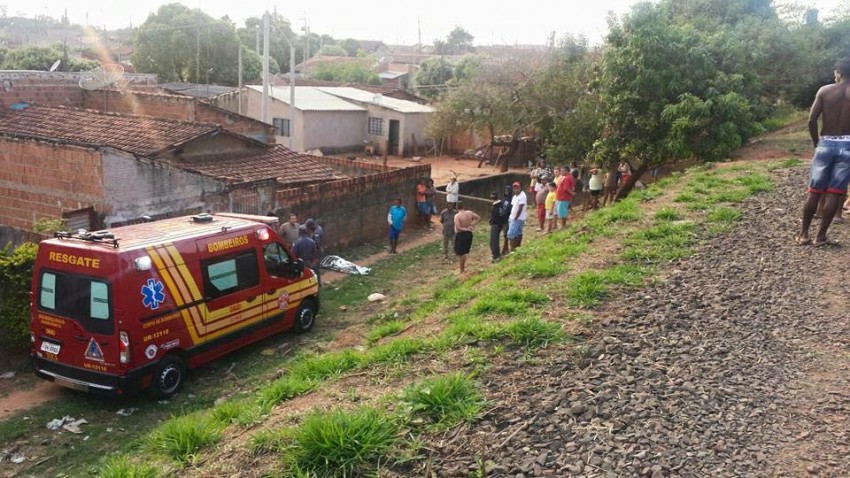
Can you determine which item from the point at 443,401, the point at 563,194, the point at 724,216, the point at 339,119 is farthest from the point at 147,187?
the point at 339,119

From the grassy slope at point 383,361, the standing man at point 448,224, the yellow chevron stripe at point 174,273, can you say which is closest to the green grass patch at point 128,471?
the grassy slope at point 383,361

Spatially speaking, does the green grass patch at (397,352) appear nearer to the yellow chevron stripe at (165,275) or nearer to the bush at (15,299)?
the yellow chevron stripe at (165,275)

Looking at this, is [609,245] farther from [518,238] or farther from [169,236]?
[169,236]

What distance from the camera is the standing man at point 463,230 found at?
1384 cm

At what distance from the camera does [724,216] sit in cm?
1071

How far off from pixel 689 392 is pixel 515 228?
9120 millimetres

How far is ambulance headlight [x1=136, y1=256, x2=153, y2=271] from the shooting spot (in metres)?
8.36

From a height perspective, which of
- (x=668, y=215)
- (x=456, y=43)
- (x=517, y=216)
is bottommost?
(x=517, y=216)

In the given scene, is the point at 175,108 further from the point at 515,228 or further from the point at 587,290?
the point at 587,290

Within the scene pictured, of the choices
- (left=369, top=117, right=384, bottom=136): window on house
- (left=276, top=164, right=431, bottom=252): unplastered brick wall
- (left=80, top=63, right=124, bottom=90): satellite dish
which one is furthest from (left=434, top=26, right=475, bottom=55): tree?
(left=276, top=164, right=431, bottom=252): unplastered brick wall

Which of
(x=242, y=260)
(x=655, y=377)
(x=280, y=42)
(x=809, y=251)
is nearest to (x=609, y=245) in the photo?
(x=809, y=251)

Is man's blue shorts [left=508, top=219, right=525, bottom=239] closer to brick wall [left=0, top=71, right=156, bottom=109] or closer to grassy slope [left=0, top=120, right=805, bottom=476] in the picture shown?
grassy slope [left=0, top=120, right=805, bottom=476]

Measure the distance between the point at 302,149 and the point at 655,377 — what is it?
97.3 feet

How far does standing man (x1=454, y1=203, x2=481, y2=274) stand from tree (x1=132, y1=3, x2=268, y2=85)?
38.2 metres
